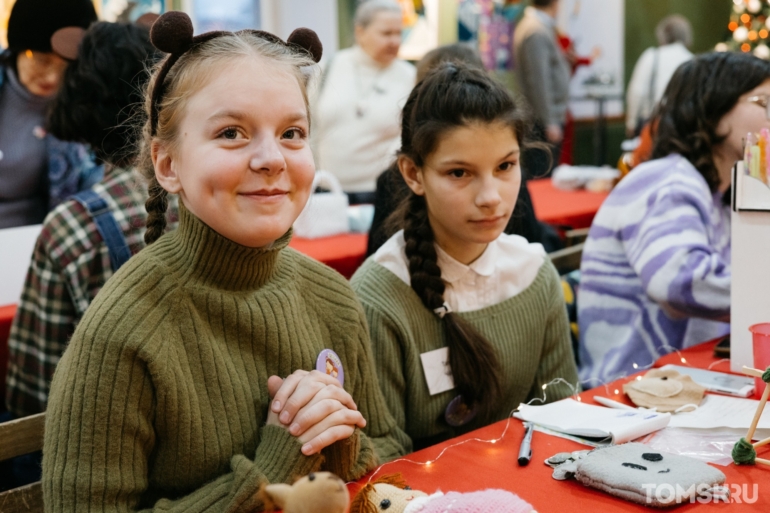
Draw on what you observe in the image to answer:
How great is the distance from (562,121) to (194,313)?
21.0 ft

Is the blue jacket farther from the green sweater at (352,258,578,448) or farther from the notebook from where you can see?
the notebook

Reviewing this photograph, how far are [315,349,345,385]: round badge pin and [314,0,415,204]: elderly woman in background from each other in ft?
10.3

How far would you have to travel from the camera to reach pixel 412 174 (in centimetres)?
187

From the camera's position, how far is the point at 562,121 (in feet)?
23.8

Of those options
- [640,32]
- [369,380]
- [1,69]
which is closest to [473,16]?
[640,32]

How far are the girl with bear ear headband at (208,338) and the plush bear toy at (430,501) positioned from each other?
0.14 metres

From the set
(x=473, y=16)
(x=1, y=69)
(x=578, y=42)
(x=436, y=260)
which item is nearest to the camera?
(x=436, y=260)

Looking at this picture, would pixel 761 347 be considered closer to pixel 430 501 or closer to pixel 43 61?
pixel 430 501

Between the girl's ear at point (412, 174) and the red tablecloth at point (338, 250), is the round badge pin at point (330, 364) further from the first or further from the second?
the red tablecloth at point (338, 250)

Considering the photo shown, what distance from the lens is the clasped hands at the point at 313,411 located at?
122 cm

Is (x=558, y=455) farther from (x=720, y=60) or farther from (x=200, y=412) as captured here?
(x=720, y=60)

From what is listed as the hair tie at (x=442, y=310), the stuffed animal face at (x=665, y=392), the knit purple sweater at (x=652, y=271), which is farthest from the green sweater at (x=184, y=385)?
the knit purple sweater at (x=652, y=271)

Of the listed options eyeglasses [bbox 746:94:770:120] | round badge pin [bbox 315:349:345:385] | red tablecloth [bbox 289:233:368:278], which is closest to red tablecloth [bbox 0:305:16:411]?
red tablecloth [bbox 289:233:368:278]

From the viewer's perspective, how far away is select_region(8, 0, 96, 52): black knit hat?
3.02m
